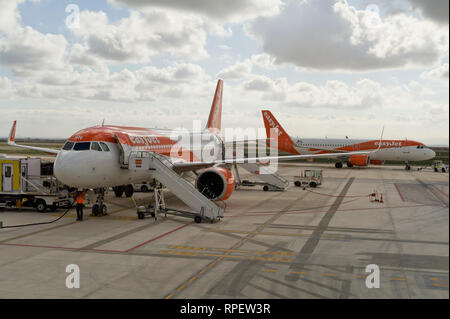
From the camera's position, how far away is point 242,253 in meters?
12.0

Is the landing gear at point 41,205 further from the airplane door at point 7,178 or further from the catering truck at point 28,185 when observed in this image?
the airplane door at point 7,178

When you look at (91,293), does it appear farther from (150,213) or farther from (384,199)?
(384,199)

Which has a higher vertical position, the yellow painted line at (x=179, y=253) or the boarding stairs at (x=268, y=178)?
the boarding stairs at (x=268, y=178)

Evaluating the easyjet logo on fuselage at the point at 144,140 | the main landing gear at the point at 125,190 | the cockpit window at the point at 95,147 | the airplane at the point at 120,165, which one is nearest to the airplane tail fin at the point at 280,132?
the airplane at the point at 120,165

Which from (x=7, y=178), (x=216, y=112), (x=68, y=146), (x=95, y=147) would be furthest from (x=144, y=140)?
(x=216, y=112)

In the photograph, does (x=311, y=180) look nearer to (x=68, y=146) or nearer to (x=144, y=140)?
(x=144, y=140)

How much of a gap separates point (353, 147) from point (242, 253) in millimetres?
42079

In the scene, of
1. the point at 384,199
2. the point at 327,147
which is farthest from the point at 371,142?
the point at 384,199

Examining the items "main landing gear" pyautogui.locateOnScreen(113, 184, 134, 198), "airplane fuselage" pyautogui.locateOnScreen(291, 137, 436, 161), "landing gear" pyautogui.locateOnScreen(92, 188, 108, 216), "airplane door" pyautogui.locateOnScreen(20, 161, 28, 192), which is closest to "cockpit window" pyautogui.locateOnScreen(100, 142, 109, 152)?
"landing gear" pyautogui.locateOnScreen(92, 188, 108, 216)

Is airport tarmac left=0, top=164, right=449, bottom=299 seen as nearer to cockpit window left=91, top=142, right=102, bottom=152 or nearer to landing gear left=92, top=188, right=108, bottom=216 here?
landing gear left=92, top=188, right=108, bottom=216

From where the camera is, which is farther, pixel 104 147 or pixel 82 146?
pixel 104 147

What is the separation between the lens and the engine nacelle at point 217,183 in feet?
65.2

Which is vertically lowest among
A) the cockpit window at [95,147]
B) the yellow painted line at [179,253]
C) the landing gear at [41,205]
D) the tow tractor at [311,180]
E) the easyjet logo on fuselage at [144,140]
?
the yellow painted line at [179,253]

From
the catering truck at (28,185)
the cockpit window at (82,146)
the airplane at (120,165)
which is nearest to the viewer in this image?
the airplane at (120,165)
